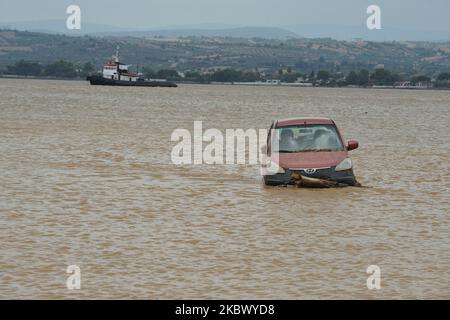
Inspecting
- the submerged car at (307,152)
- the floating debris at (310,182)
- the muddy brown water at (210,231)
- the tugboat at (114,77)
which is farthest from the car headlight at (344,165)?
the tugboat at (114,77)

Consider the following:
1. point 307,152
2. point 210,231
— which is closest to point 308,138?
point 307,152

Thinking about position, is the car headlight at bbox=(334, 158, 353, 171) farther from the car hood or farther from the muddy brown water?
the muddy brown water

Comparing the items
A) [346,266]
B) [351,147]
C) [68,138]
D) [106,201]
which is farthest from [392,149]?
[346,266]

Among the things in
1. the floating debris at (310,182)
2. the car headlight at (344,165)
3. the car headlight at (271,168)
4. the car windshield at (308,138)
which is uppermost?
the car windshield at (308,138)

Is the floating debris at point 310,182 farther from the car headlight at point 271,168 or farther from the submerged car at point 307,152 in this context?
the car headlight at point 271,168

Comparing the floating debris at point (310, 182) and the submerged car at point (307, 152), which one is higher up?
the submerged car at point (307, 152)

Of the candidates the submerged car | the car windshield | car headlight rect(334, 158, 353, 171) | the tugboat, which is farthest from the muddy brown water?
the tugboat

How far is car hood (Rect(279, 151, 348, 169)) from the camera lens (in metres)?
20.6

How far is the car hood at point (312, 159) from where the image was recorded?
2058 centimetres

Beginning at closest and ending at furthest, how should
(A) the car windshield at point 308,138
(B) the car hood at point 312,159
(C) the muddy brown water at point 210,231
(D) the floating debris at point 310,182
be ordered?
(C) the muddy brown water at point 210,231, (B) the car hood at point 312,159, (D) the floating debris at point 310,182, (A) the car windshield at point 308,138

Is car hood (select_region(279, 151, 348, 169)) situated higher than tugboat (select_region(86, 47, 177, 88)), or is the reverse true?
car hood (select_region(279, 151, 348, 169))
